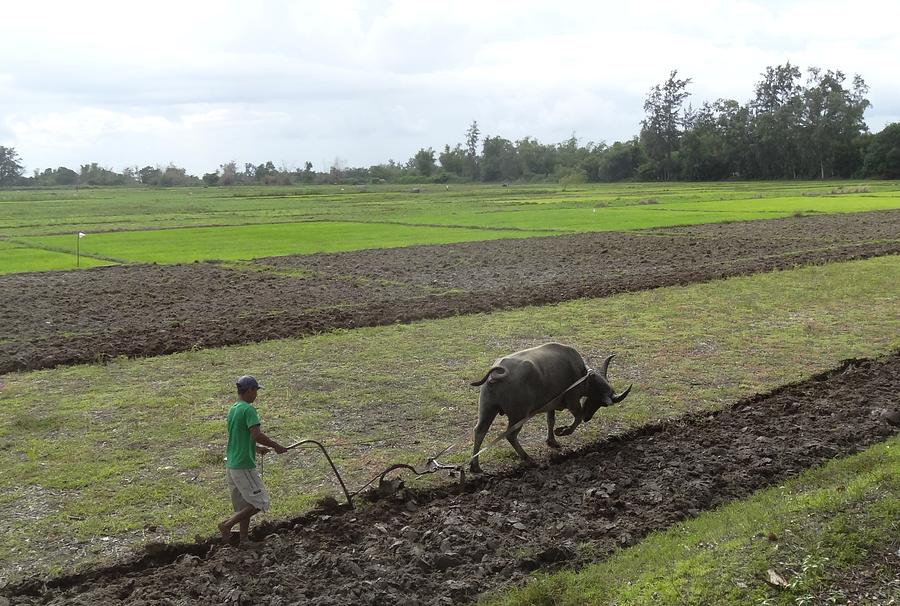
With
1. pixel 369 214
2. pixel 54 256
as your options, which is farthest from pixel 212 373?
pixel 369 214

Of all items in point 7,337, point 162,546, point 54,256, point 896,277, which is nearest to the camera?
point 162,546

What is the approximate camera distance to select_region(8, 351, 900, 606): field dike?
6.88m

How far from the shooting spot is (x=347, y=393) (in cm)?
1273

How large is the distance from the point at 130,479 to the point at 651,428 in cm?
630

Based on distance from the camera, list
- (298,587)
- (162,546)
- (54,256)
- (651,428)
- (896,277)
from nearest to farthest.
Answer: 1. (298,587)
2. (162,546)
3. (651,428)
4. (896,277)
5. (54,256)

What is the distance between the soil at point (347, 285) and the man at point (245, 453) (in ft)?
29.1

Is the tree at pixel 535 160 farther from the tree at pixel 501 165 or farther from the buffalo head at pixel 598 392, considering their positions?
the buffalo head at pixel 598 392

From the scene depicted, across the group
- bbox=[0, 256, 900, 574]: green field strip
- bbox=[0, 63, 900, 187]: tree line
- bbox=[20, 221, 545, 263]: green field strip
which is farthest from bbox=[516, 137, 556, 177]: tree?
bbox=[0, 256, 900, 574]: green field strip

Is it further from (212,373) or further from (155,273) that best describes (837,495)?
(155,273)

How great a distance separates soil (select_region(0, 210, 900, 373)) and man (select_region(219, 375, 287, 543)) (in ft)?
29.1

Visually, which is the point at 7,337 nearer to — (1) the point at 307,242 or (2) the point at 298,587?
(2) the point at 298,587

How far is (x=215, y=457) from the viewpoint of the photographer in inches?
393

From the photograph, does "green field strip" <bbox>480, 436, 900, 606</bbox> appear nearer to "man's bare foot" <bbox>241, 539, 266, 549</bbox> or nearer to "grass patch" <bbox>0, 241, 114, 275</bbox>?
"man's bare foot" <bbox>241, 539, 266, 549</bbox>

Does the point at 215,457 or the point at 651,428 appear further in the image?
the point at 651,428
